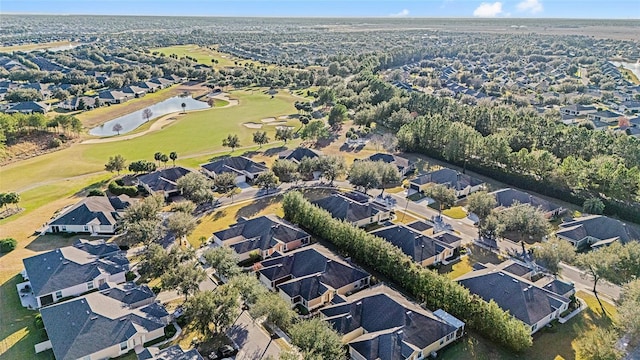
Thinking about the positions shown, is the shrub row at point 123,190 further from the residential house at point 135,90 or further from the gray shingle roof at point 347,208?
the residential house at point 135,90

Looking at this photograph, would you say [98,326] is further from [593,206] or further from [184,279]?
[593,206]

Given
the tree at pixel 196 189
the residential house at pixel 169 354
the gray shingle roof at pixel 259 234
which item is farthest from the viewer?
the tree at pixel 196 189

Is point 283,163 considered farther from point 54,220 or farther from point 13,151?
point 13,151

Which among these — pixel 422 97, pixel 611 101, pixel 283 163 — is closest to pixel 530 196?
pixel 283 163

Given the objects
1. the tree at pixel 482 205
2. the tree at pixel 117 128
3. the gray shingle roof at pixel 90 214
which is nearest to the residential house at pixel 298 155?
the gray shingle roof at pixel 90 214

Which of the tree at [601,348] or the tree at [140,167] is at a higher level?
the tree at [601,348]

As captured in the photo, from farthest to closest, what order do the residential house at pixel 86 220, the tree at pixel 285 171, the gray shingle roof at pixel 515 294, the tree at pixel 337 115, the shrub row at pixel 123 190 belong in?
the tree at pixel 337 115, the tree at pixel 285 171, the shrub row at pixel 123 190, the residential house at pixel 86 220, the gray shingle roof at pixel 515 294
